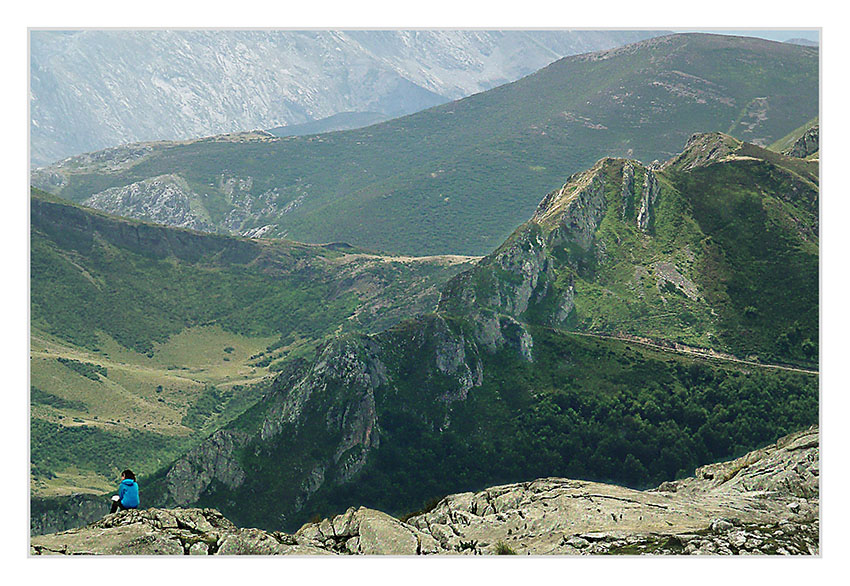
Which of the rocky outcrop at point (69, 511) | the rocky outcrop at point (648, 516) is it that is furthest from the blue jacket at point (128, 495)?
the rocky outcrop at point (69, 511)

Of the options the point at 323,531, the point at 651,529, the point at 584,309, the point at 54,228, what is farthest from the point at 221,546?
the point at 54,228

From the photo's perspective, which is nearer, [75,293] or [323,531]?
[323,531]

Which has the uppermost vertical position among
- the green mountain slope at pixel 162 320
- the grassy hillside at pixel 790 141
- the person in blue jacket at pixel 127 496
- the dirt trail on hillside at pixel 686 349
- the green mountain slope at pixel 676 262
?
the grassy hillside at pixel 790 141

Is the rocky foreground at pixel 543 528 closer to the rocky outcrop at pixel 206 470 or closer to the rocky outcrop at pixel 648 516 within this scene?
the rocky outcrop at pixel 648 516

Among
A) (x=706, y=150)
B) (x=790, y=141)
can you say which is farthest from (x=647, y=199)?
(x=790, y=141)

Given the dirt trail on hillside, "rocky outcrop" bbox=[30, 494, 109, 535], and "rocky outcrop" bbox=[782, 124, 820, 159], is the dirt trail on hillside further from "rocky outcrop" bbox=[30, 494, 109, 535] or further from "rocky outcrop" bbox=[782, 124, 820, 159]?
"rocky outcrop" bbox=[782, 124, 820, 159]

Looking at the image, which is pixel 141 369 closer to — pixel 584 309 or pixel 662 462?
pixel 584 309
